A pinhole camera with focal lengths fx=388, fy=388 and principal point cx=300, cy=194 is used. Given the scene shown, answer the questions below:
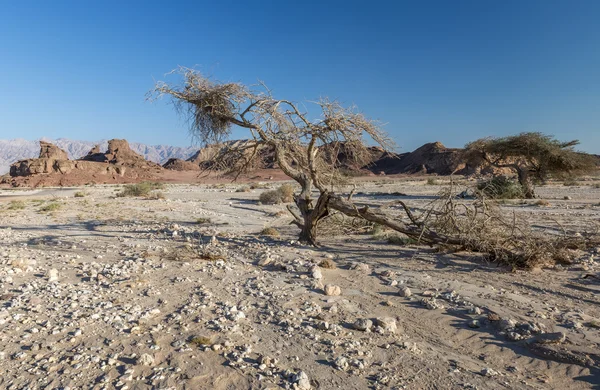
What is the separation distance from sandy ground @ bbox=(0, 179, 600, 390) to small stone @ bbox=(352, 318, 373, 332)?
0.03 meters

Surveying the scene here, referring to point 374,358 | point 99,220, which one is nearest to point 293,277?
point 374,358

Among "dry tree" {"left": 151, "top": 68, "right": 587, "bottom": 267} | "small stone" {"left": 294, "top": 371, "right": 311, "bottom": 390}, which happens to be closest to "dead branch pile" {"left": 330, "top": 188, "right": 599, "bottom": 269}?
"dry tree" {"left": 151, "top": 68, "right": 587, "bottom": 267}

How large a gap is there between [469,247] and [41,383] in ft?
19.8

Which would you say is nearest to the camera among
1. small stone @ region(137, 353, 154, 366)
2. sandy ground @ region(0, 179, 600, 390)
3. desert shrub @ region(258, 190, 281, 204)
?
sandy ground @ region(0, 179, 600, 390)

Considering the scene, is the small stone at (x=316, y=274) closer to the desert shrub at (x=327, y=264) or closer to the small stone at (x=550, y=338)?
the desert shrub at (x=327, y=264)

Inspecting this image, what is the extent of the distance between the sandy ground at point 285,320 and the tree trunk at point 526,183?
1405 cm

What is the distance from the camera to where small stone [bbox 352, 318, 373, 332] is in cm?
368

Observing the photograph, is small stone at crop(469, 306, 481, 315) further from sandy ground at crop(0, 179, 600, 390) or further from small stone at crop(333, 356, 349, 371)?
small stone at crop(333, 356, 349, 371)

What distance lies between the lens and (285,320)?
3.92 m

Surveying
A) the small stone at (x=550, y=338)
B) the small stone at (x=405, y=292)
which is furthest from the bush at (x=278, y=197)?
the small stone at (x=550, y=338)

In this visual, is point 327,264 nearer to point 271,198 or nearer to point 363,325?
point 363,325

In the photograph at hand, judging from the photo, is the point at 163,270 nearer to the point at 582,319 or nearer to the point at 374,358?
the point at 374,358

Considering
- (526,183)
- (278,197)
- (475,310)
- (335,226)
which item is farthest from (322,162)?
(526,183)

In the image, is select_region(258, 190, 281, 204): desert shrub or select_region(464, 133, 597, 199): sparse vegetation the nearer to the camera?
select_region(258, 190, 281, 204): desert shrub
